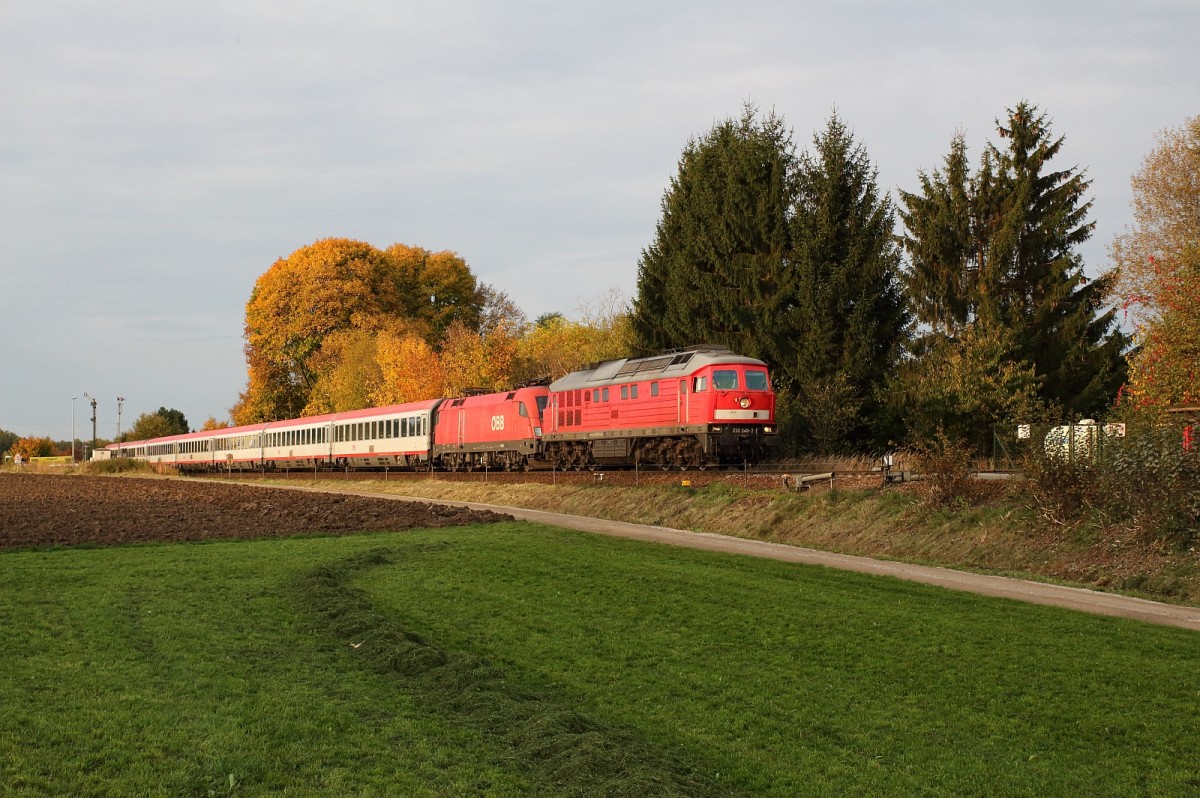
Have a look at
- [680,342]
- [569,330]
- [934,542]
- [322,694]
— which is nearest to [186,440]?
[569,330]

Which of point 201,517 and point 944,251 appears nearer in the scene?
point 201,517

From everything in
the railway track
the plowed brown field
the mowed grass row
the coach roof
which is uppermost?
the coach roof

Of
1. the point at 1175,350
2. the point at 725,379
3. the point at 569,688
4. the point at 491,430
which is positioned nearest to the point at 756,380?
the point at 725,379

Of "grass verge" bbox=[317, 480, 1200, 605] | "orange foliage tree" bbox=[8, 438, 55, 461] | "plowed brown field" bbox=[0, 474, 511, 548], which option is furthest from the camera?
"orange foliage tree" bbox=[8, 438, 55, 461]

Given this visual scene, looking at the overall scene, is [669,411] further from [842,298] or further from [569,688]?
[569,688]

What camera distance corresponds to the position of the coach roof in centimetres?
3700

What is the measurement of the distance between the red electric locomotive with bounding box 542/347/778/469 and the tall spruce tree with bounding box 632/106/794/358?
31.1ft

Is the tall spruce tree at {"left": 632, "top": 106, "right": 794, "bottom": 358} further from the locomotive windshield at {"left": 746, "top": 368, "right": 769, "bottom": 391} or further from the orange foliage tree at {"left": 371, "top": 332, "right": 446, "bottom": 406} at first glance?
the orange foliage tree at {"left": 371, "top": 332, "right": 446, "bottom": 406}

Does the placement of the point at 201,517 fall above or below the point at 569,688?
above

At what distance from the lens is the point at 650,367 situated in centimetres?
3994

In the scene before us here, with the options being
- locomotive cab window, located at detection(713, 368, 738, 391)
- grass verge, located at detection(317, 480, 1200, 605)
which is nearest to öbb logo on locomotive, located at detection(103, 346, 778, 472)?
locomotive cab window, located at detection(713, 368, 738, 391)

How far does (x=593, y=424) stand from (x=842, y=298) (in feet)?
41.4

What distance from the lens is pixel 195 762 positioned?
8.55 meters

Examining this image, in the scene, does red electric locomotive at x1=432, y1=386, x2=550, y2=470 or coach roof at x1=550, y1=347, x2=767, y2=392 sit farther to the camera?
red electric locomotive at x1=432, y1=386, x2=550, y2=470
